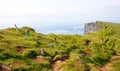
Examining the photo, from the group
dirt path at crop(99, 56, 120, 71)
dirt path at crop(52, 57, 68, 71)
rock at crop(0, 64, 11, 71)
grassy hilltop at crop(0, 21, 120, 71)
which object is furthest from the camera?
dirt path at crop(99, 56, 120, 71)

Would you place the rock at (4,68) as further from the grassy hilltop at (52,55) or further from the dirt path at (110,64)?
the dirt path at (110,64)

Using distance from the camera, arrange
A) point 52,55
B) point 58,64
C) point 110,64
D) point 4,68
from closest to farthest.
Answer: point 4,68, point 58,64, point 52,55, point 110,64

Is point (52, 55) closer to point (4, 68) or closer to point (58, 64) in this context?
point (58, 64)

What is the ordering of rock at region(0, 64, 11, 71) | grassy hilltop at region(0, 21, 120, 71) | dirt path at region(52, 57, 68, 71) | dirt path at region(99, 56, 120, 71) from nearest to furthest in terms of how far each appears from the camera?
rock at region(0, 64, 11, 71) → grassy hilltop at region(0, 21, 120, 71) → dirt path at region(52, 57, 68, 71) → dirt path at region(99, 56, 120, 71)

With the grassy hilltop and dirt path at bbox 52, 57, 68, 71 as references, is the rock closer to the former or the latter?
the grassy hilltop

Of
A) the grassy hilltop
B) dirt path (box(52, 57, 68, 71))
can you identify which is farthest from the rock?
dirt path (box(52, 57, 68, 71))

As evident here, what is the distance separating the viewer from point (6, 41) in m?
45.1

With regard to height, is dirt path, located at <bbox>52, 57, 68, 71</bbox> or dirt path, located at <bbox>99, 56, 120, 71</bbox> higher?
dirt path, located at <bbox>52, 57, 68, 71</bbox>

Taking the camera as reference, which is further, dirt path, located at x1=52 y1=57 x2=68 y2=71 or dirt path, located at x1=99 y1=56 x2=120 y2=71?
dirt path, located at x1=99 y1=56 x2=120 y2=71

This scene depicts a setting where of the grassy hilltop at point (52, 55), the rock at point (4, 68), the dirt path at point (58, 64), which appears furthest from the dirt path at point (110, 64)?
the rock at point (4, 68)

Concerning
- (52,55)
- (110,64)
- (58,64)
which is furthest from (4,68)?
(110,64)

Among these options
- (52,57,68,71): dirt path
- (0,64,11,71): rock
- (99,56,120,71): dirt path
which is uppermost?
(0,64,11,71): rock

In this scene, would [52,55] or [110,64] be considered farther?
[110,64]

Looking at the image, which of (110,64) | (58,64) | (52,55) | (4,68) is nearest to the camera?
(4,68)
